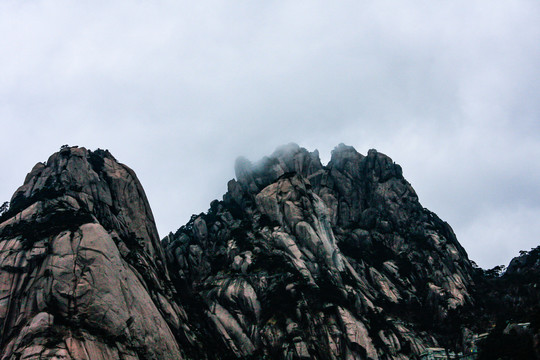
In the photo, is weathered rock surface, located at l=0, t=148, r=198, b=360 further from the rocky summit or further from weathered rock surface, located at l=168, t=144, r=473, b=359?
weathered rock surface, located at l=168, t=144, r=473, b=359

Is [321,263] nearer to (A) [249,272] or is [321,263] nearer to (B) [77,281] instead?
(A) [249,272]

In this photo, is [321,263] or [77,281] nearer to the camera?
[77,281]

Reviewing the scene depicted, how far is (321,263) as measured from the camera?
453 feet

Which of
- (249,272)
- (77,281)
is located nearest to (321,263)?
(249,272)

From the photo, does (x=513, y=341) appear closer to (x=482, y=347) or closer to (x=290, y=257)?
(x=482, y=347)

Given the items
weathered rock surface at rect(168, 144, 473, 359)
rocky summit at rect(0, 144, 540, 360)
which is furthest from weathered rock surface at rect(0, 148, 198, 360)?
weathered rock surface at rect(168, 144, 473, 359)

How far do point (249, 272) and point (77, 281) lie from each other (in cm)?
5889

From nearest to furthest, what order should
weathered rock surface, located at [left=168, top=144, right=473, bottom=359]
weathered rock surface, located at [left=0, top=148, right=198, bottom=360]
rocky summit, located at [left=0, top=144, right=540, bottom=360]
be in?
weathered rock surface, located at [left=0, top=148, right=198, bottom=360] → rocky summit, located at [left=0, top=144, right=540, bottom=360] → weathered rock surface, located at [left=168, top=144, right=473, bottom=359]

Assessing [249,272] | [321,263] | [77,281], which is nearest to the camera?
[77,281]

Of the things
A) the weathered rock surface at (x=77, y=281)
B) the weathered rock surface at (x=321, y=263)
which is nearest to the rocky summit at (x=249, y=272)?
the weathered rock surface at (x=77, y=281)

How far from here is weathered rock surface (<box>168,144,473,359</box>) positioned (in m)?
118

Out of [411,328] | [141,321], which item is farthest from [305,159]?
[141,321]

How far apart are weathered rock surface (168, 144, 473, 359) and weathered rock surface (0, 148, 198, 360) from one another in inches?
923

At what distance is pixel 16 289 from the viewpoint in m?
83.1
